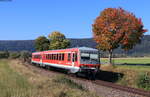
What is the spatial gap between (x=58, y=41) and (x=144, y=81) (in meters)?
63.5

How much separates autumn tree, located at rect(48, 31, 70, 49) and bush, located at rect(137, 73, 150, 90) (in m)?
60.3

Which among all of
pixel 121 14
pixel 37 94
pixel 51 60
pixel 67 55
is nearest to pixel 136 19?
pixel 121 14

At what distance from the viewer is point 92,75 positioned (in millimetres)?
24312

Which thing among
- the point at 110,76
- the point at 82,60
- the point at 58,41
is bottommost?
the point at 110,76

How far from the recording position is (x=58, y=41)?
82688mm

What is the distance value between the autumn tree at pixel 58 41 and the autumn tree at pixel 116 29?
3975 centimetres

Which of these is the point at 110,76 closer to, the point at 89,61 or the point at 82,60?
the point at 89,61

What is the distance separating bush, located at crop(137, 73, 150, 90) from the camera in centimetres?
1978

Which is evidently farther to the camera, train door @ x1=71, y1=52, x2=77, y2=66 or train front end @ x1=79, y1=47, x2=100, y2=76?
train door @ x1=71, y1=52, x2=77, y2=66

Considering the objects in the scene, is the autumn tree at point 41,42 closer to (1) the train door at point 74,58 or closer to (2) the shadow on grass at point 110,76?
(2) the shadow on grass at point 110,76

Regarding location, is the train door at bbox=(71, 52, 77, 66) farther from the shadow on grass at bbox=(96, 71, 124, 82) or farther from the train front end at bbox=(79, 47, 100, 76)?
the shadow on grass at bbox=(96, 71, 124, 82)

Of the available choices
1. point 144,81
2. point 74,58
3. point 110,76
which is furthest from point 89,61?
point 144,81

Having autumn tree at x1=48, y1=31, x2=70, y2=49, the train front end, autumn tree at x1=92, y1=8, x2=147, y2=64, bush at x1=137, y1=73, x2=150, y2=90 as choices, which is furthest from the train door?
autumn tree at x1=48, y1=31, x2=70, y2=49

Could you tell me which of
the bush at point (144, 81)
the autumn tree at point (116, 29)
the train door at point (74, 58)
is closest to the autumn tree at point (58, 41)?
the autumn tree at point (116, 29)
